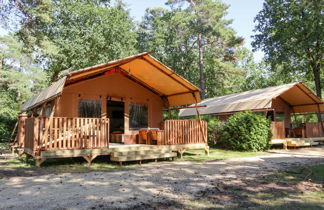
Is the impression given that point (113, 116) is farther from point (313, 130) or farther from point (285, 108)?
point (313, 130)

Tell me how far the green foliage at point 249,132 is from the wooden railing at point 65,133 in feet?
24.8

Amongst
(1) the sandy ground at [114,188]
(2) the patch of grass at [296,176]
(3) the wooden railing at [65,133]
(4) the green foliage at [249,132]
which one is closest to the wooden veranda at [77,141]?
(3) the wooden railing at [65,133]

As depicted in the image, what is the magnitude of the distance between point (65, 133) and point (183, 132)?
487cm

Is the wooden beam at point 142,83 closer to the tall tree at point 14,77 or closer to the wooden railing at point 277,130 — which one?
the wooden railing at point 277,130

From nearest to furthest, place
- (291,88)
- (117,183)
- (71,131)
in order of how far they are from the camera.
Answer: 1. (117,183)
2. (71,131)
3. (291,88)

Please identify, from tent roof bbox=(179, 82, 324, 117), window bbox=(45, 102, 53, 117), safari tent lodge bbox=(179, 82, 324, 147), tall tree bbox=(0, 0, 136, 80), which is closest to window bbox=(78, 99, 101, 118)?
window bbox=(45, 102, 53, 117)

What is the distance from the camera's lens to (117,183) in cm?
574

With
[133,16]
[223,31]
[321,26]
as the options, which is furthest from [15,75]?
[321,26]

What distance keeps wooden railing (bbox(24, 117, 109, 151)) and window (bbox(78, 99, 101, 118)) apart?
96.0 inches

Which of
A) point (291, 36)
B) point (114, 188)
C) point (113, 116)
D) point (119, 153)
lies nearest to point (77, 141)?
point (119, 153)

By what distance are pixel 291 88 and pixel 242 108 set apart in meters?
3.09

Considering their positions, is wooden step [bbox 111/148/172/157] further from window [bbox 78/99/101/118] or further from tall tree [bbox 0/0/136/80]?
tall tree [bbox 0/0/136/80]

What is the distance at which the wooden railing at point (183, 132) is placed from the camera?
1068cm

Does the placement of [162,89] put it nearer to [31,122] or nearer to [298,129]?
[31,122]
